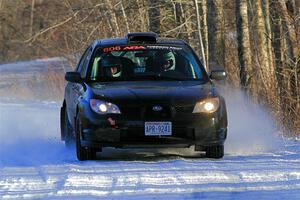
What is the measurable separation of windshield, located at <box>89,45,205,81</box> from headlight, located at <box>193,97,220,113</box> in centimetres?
99

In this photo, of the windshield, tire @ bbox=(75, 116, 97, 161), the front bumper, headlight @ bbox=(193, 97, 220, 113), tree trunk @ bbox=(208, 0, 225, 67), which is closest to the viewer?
the front bumper

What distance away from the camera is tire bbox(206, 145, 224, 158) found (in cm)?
1002

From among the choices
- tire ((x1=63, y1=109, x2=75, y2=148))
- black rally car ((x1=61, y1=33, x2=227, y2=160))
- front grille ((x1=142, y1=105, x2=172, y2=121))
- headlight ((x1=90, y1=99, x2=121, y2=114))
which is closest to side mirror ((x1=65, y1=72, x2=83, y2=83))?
black rally car ((x1=61, y1=33, x2=227, y2=160))

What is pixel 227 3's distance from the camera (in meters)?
24.5

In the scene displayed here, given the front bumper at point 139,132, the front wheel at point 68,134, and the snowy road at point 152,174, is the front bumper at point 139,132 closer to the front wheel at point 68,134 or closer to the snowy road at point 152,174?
the snowy road at point 152,174

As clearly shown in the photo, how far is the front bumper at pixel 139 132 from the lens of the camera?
31.6 ft

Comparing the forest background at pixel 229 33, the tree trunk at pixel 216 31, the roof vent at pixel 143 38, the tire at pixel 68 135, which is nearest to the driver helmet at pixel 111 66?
the roof vent at pixel 143 38

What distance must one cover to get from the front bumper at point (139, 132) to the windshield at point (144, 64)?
1184 millimetres

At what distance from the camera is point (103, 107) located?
31.9 feet

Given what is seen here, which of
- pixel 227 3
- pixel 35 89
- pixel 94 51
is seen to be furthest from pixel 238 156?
pixel 35 89

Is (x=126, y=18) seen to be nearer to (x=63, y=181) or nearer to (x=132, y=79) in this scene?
(x=132, y=79)

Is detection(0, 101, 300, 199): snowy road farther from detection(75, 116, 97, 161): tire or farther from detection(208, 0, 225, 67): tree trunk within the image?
detection(208, 0, 225, 67): tree trunk

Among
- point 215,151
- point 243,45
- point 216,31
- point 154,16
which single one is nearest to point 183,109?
point 215,151

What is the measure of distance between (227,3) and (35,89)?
33.8ft
